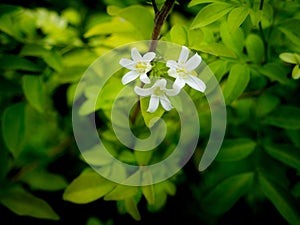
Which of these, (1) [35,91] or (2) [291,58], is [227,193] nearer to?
(2) [291,58]

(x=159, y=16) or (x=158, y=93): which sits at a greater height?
(x=159, y=16)

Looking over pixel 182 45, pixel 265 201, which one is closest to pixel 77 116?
pixel 182 45

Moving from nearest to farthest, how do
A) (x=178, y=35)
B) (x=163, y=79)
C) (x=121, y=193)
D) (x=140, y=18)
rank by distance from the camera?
(x=163, y=79)
(x=178, y=35)
(x=121, y=193)
(x=140, y=18)

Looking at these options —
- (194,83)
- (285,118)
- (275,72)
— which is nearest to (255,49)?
(275,72)

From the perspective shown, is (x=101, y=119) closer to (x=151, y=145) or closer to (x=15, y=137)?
(x=15, y=137)

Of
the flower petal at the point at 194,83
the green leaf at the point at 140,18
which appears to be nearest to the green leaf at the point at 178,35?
the flower petal at the point at 194,83

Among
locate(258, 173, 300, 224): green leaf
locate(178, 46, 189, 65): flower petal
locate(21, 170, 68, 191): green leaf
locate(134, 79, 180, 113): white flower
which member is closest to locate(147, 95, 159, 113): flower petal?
locate(134, 79, 180, 113): white flower

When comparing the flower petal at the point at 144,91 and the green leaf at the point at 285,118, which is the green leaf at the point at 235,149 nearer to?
the green leaf at the point at 285,118
